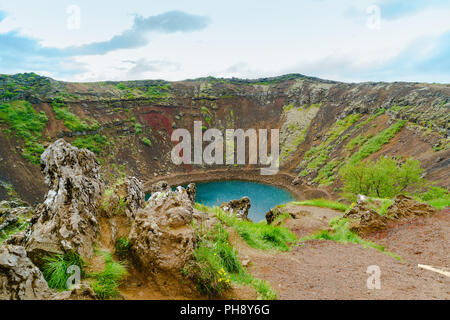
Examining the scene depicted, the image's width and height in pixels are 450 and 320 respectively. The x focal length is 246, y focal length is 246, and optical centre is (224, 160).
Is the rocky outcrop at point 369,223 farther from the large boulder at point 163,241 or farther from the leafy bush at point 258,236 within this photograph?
the large boulder at point 163,241

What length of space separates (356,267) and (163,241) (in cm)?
607

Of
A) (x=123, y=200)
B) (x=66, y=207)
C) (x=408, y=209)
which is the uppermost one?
(x=66, y=207)

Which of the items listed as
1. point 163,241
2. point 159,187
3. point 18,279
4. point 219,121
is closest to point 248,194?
point 159,187

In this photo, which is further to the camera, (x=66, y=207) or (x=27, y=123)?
(x=27, y=123)

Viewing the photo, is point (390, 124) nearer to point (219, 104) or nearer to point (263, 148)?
point (263, 148)

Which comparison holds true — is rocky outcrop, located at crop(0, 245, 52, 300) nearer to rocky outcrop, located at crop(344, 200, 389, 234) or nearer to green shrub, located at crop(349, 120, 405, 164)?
rocky outcrop, located at crop(344, 200, 389, 234)

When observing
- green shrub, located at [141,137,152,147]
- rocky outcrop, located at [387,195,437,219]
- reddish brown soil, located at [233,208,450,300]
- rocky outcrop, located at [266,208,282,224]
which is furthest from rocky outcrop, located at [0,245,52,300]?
green shrub, located at [141,137,152,147]

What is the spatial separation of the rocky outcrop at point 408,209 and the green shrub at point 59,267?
581 inches

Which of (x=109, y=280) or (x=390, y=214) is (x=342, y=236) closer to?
(x=390, y=214)

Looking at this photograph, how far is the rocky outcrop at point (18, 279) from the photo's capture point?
366 centimetres

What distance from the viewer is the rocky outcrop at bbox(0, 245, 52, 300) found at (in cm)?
366

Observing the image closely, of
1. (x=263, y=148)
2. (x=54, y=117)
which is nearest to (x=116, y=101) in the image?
(x=54, y=117)

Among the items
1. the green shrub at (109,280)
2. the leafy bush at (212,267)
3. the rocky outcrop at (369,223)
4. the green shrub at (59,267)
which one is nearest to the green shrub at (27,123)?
the green shrub at (59,267)

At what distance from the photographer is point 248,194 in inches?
1918
